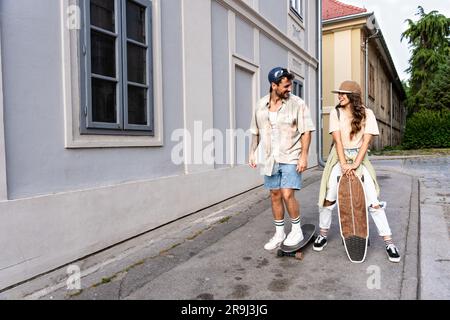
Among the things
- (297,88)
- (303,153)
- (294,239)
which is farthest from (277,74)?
(297,88)

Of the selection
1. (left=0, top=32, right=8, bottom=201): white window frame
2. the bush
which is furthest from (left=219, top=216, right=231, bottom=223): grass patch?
the bush

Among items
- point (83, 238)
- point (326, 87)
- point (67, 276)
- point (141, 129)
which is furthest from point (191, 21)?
point (326, 87)

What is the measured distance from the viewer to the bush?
19.8 m

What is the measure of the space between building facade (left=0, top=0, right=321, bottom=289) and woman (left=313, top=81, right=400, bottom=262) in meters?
2.31

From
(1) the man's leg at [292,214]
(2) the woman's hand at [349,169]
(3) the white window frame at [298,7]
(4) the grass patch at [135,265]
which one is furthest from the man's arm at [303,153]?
(3) the white window frame at [298,7]

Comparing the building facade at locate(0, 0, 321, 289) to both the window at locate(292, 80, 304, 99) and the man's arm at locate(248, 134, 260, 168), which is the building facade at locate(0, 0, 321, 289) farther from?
the window at locate(292, 80, 304, 99)

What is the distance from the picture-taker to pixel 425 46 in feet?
108

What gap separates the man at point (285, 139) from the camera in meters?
3.75

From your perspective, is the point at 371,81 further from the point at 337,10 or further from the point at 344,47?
the point at 337,10

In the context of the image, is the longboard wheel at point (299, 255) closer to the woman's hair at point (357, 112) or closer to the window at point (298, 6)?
the woman's hair at point (357, 112)

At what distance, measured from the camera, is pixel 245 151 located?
26.2 ft

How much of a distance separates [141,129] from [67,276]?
6.39ft
